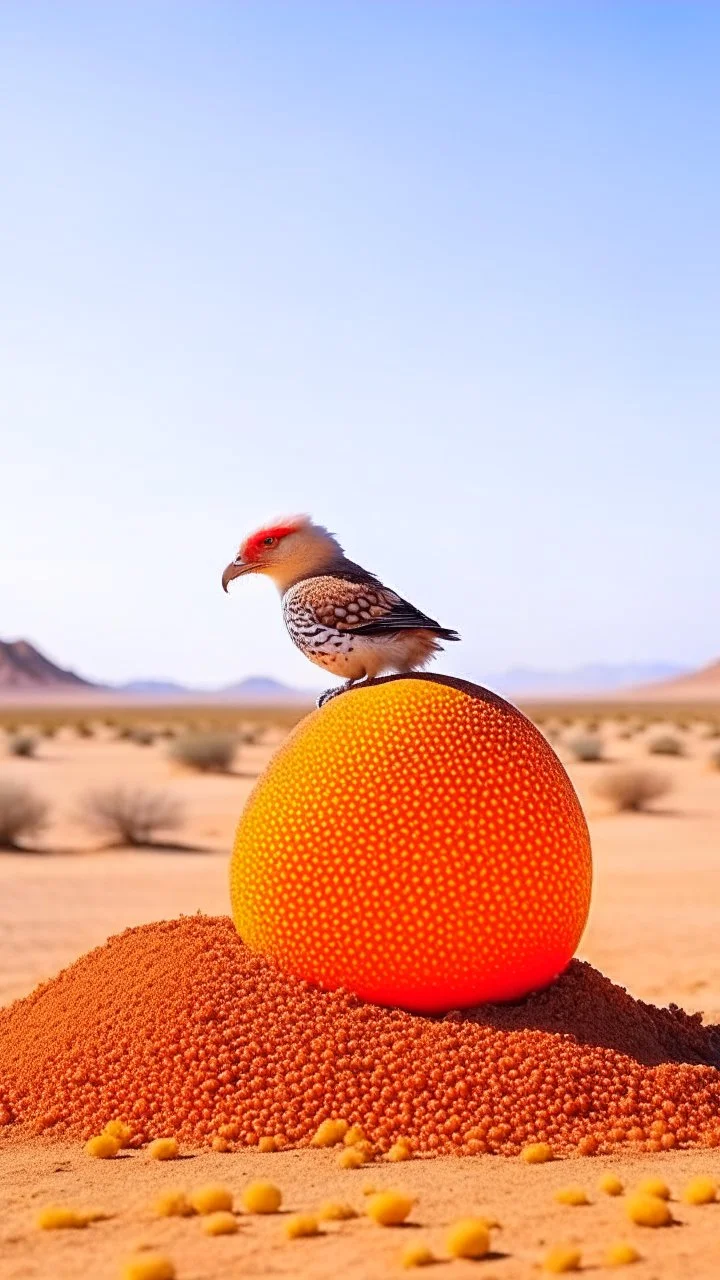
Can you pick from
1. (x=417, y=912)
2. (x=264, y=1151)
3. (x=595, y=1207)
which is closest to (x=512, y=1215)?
(x=595, y=1207)

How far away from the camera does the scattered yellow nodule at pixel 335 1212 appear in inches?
182

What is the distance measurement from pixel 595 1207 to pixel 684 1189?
18.2 inches

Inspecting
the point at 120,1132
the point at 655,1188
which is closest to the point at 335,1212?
the point at 655,1188

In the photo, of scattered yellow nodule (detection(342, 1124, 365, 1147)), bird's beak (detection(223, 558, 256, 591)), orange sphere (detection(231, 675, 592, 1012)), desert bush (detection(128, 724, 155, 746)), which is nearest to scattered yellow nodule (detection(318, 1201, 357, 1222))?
scattered yellow nodule (detection(342, 1124, 365, 1147))

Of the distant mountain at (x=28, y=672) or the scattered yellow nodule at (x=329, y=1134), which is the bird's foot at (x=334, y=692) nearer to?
the scattered yellow nodule at (x=329, y=1134)

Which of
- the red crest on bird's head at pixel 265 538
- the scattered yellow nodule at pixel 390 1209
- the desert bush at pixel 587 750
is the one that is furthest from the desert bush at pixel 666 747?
the scattered yellow nodule at pixel 390 1209

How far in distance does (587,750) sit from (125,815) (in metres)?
16.7

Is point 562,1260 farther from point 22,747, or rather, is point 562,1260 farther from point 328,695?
point 22,747

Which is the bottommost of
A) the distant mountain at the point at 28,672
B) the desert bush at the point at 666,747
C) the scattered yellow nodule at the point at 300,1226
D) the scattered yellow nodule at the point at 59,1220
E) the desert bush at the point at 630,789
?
the scattered yellow nodule at the point at 59,1220

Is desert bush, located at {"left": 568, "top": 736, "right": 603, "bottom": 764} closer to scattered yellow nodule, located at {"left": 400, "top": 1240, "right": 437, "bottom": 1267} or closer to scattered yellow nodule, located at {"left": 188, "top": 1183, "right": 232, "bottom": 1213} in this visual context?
scattered yellow nodule, located at {"left": 188, "top": 1183, "right": 232, "bottom": 1213}

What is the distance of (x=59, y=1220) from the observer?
472 cm

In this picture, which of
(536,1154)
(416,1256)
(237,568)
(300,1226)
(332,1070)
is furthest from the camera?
(237,568)

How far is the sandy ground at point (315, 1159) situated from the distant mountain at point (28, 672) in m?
153

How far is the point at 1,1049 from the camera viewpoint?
6.94 m
